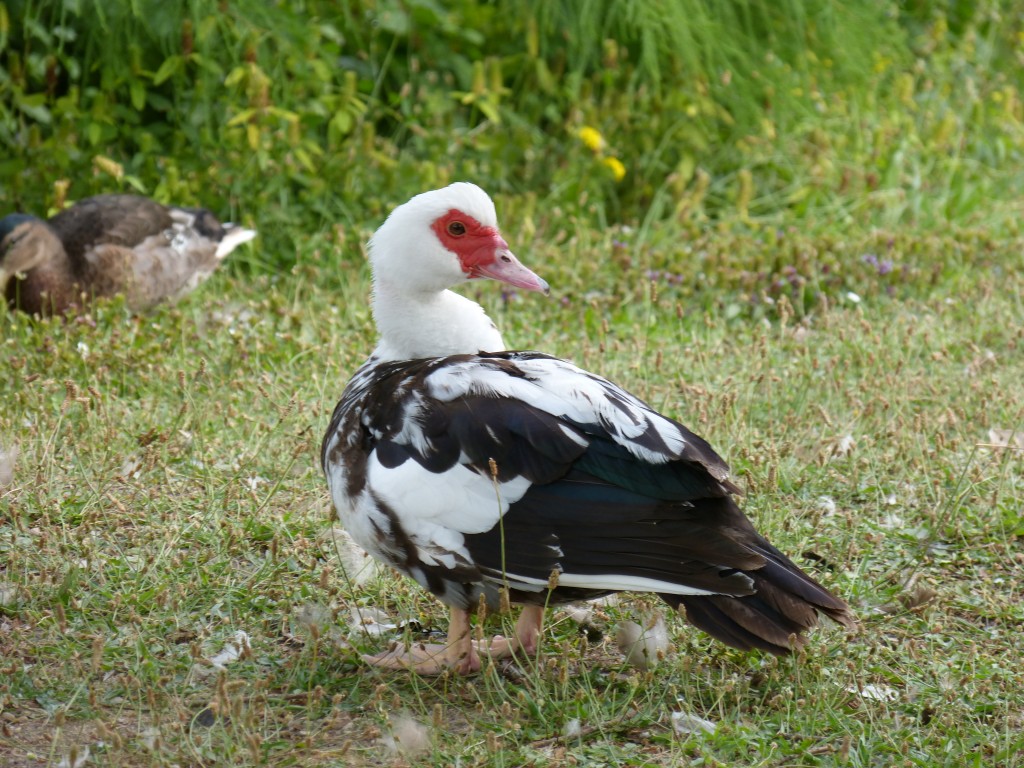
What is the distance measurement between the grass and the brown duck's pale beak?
0.75m

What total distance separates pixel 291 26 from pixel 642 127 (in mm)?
1951

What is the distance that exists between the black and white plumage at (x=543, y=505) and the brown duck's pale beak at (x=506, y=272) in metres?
0.42

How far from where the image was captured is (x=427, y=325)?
3.59m

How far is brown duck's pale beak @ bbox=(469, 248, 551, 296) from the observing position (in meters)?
3.64

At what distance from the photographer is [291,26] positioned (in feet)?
20.2

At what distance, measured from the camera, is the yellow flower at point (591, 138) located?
22.2 ft

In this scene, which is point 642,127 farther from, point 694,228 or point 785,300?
point 785,300

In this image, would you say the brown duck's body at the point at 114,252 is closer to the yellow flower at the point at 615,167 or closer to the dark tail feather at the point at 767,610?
the yellow flower at the point at 615,167

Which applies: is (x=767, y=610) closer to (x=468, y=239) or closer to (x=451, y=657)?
(x=451, y=657)

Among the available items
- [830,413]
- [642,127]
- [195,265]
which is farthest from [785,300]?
[195,265]

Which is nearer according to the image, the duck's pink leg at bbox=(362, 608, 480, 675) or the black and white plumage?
the black and white plumage

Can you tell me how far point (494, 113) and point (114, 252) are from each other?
197cm

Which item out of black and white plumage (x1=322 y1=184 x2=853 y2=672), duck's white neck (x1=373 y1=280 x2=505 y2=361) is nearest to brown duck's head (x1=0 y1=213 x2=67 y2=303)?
duck's white neck (x1=373 y1=280 x2=505 y2=361)

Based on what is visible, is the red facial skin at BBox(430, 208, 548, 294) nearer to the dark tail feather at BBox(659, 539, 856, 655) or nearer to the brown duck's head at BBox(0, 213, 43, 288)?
the dark tail feather at BBox(659, 539, 856, 655)
